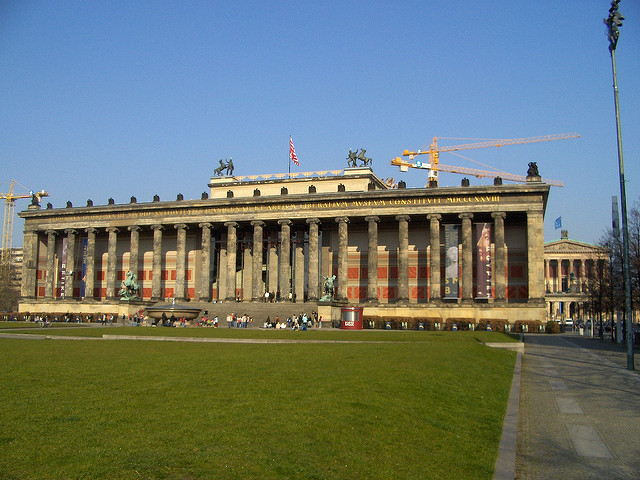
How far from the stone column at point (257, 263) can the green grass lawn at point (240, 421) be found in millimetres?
61589

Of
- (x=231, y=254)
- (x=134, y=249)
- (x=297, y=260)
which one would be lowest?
(x=297, y=260)

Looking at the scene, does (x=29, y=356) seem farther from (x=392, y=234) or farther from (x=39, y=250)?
(x=39, y=250)

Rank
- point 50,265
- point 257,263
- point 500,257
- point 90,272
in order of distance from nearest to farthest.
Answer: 1. point 500,257
2. point 257,263
3. point 90,272
4. point 50,265

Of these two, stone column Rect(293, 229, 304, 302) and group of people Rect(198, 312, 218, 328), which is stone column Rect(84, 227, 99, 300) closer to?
group of people Rect(198, 312, 218, 328)

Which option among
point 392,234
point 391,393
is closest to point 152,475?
point 391,393

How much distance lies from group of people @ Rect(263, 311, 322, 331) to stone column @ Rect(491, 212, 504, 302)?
72.8 ft

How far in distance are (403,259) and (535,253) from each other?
52.8 ft

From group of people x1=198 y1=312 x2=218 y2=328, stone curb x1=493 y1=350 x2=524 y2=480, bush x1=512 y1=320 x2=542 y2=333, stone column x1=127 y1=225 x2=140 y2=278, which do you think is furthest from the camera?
stone column x1=127 y1=225 x2=140 y2=278

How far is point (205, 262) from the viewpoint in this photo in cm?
8706

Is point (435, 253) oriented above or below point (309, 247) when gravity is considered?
below

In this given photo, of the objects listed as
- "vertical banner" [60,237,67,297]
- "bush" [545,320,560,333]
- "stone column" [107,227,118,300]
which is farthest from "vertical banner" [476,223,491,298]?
"vertical banner" [60,237,67,297]

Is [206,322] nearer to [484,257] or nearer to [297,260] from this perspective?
[297,260]

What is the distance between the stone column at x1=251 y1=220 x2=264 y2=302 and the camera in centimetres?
8375

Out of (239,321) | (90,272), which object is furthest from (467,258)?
(90,272)
